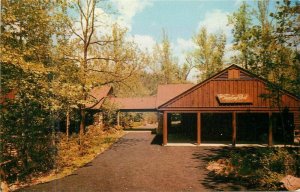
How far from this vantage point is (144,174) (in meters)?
15.9

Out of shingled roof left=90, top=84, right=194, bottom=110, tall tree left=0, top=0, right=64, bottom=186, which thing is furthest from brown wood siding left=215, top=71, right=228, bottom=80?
tall tree left=0, top=0, right=64, bottom=186

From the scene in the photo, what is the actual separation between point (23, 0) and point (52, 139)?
28.2 feet

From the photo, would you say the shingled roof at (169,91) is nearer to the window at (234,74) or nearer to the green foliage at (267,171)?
the window at (234,74)

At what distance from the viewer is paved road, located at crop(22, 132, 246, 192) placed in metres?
13.4

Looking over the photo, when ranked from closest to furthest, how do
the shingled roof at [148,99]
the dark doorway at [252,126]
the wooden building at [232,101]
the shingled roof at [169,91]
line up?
the wooden building at [232,101] → the dark doorway at [252,126] → the shingled roof at [169,91] → the shingled roof at [148,99]

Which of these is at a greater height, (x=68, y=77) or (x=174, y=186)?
(x=68, y=77)

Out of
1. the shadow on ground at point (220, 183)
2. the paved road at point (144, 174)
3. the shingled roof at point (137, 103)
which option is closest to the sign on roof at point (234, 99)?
the paved road at point (144, 174)

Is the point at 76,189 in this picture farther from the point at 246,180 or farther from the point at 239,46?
the point at 239,46

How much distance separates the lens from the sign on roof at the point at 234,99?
2559 centimetres

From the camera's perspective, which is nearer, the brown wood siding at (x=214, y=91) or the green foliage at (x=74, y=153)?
the green foliage at (x=74, y=153)

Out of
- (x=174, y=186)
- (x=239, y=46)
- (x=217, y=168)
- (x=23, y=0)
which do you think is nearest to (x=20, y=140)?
(x=23, y=0)

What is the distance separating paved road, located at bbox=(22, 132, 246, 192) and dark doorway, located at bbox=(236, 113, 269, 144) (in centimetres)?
734

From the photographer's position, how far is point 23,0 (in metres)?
15.5

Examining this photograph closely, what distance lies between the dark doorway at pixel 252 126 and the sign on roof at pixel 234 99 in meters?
4.28
